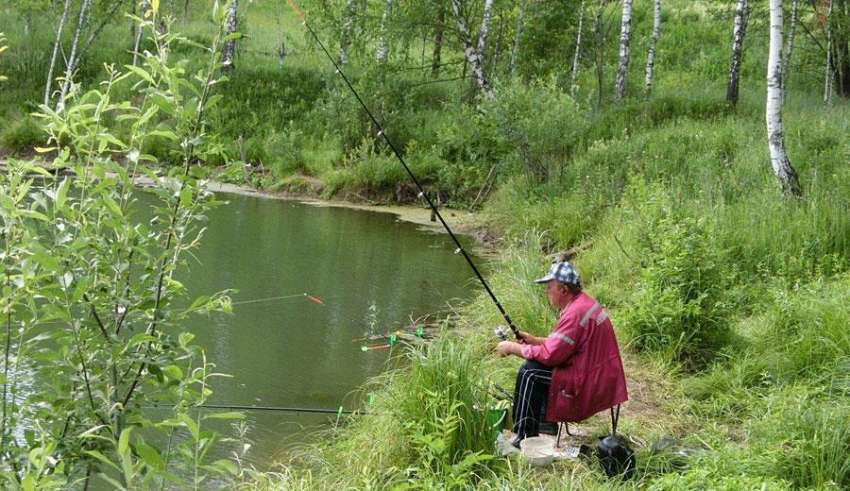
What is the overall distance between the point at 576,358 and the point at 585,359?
1.9 inches

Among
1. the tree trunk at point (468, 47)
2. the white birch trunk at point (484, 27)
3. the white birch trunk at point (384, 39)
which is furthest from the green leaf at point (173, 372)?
the white birch trunk at point (484, 27)

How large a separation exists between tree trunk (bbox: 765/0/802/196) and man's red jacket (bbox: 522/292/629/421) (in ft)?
15.4

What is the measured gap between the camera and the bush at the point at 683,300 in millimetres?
6898

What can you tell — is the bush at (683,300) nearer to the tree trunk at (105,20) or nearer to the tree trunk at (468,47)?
the tree trunk at (468,47)

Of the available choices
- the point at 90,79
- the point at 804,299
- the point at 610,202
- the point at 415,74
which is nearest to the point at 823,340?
the point at 804,299

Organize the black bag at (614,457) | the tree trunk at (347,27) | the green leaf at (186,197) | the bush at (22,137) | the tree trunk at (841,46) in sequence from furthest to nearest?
the bush at (22,137) < the tree trunk at (347,27) < the tree trunk at (841,46) < the black bag at (614,457) < the green leaf at (186,197)

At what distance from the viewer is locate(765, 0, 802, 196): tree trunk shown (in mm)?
9055

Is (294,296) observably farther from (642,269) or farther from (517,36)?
(517,36)

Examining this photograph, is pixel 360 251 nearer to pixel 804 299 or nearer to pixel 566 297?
pixel 804 299

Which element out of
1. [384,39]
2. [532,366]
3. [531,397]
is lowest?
[531,397]

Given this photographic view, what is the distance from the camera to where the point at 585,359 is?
16.5ft

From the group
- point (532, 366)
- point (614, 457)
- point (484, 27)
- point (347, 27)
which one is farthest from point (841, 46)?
point (614, 457)

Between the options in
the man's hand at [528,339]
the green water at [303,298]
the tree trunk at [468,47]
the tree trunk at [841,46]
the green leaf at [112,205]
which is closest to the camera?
the green leaf at [112,205]

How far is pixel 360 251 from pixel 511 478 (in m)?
8.68
